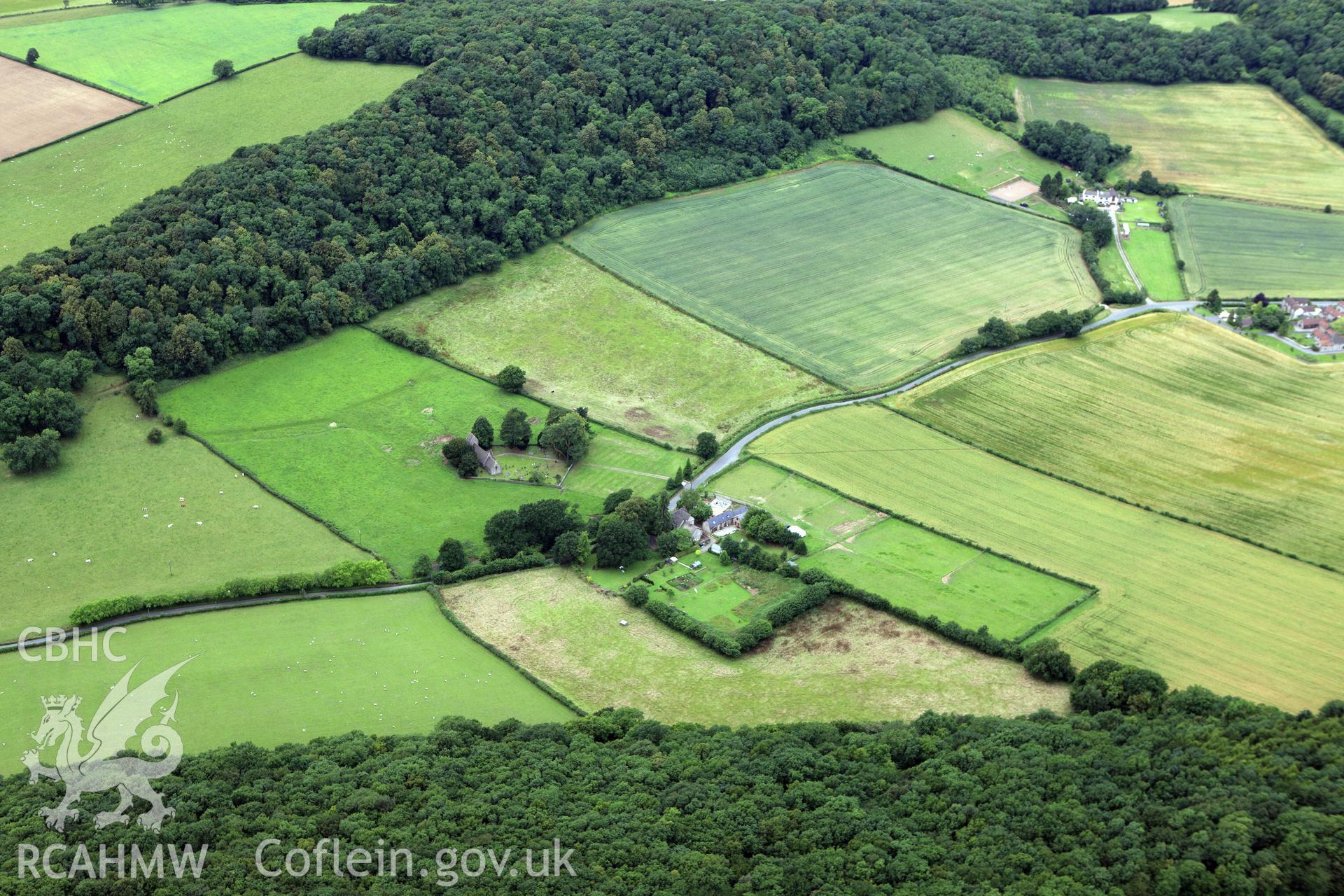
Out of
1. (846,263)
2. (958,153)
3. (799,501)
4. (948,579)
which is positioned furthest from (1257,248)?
(948,579)

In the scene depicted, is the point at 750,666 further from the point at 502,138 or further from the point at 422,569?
the point at 502,138

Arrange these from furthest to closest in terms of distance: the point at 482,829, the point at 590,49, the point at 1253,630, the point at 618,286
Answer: the point at 590,49
the point at 618,286
the point at 1253,630
the point at 482,829

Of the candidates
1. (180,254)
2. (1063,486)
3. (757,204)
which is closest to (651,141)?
(757,204)

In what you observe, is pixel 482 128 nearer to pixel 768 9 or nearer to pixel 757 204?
pixel 757 204

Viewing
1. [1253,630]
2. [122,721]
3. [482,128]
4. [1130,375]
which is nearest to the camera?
[122,721]

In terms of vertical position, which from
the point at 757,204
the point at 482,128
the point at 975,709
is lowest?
the point at 975,709

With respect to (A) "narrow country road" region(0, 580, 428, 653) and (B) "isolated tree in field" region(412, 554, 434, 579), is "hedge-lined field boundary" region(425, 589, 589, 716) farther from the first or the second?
(A) "narrow country road" region(0, 580, 428, 653)

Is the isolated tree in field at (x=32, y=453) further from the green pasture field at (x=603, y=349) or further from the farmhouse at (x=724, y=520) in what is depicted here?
the farmhouse at (x=724, y=520)

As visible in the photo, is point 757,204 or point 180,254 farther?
point 757,204
